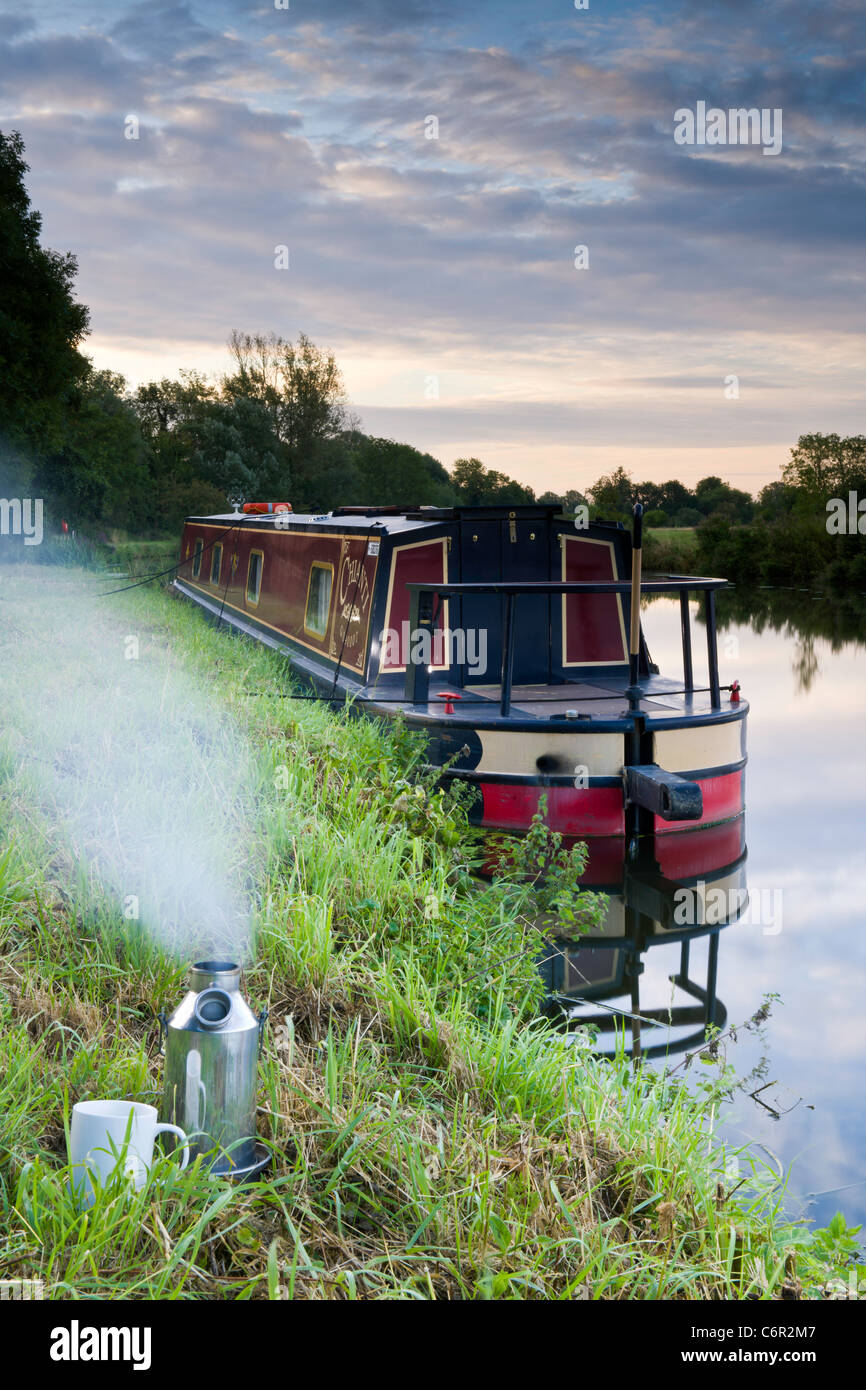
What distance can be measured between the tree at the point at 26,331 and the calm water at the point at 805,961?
14822 mm

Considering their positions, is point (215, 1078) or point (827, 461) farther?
point (827, 461)

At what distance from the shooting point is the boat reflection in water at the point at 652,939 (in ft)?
19.4

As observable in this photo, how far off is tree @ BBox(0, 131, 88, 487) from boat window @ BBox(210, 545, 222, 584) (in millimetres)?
6040

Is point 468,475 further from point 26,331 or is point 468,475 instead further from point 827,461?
point 26,331

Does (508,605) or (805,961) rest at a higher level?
(508,605)

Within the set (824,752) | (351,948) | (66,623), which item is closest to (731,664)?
(824,752)

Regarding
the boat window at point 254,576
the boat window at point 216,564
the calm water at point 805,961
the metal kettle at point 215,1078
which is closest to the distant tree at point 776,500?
the calm water at point 805,961

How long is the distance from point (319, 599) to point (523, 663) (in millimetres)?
2515

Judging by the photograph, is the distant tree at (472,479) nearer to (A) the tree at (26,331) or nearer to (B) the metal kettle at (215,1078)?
(A) the tree at (26,331)

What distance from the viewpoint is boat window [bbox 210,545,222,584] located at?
692 inches

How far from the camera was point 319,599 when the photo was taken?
11.3 metres

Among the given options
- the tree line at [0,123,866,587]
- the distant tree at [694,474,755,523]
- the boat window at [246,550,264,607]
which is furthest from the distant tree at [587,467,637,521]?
the boat window at [246,550,264,607]

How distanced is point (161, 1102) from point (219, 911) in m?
1.32

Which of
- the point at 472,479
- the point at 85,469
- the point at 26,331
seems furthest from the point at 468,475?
the point at 26,331
